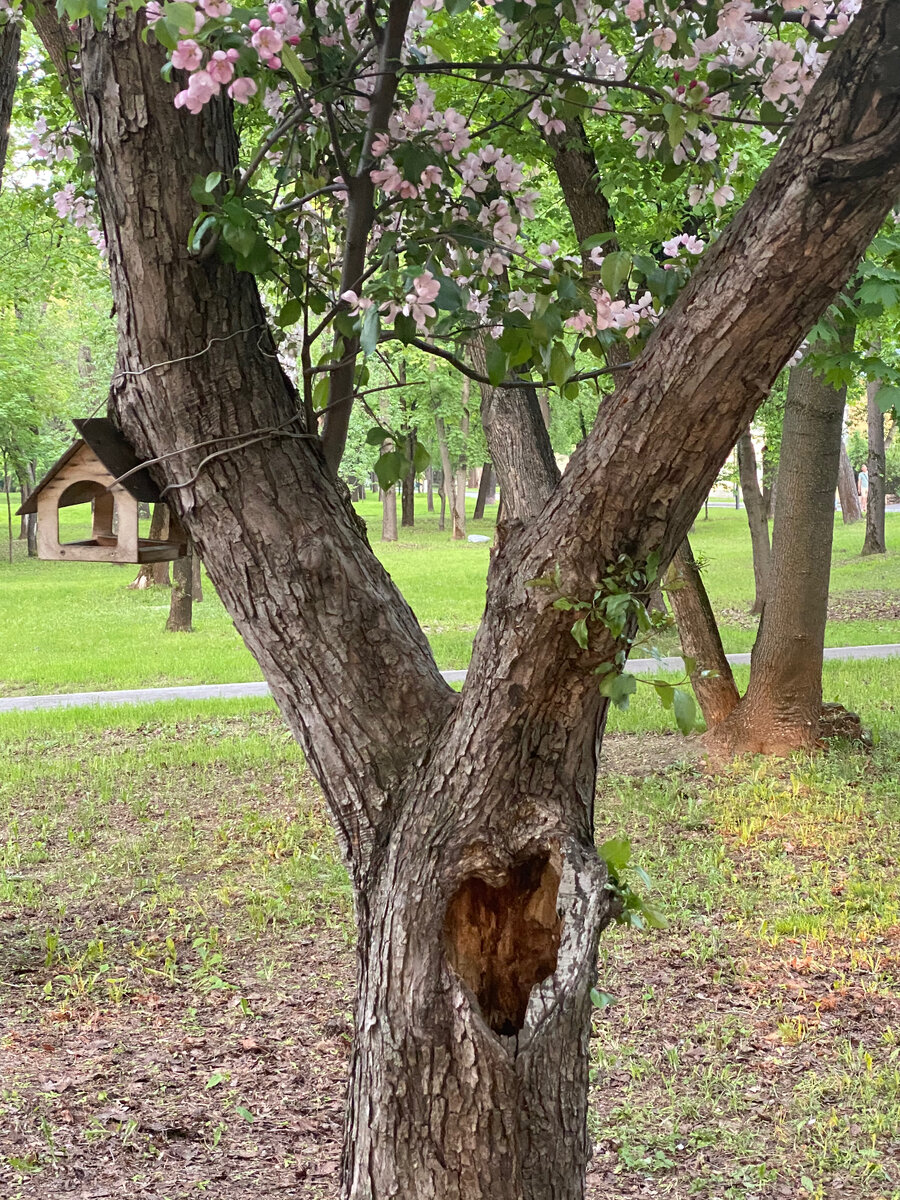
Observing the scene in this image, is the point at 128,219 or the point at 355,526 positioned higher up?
the point at 128,219

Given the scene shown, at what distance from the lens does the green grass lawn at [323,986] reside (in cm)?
333

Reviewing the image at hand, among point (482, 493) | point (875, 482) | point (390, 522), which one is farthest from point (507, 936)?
point (482, 493)

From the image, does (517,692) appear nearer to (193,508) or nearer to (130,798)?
(193,508)

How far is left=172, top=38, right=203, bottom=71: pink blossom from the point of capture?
1.69m

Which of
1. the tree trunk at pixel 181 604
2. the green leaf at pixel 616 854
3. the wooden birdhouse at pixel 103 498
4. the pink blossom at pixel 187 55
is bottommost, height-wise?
the tree trunk at pixel 181 604

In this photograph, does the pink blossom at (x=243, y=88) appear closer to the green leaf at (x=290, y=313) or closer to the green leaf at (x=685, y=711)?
the green leaf at (x=290, y=313)

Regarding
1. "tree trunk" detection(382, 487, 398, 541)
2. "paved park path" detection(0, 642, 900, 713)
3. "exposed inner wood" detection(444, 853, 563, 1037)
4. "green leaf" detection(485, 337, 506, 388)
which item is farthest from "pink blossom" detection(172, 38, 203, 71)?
"tree trunk" detection(382, 487, 398, 541)

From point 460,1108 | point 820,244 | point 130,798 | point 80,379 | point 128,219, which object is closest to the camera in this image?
point 820,244

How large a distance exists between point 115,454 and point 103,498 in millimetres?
365

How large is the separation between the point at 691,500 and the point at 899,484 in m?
50.1

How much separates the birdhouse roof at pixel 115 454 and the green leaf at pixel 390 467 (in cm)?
51

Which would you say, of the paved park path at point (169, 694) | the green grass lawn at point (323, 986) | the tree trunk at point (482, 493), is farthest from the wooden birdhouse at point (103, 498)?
the tree trunk at point (482, 493)

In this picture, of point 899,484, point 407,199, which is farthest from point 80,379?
point 899,484

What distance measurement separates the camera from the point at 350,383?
246cm
